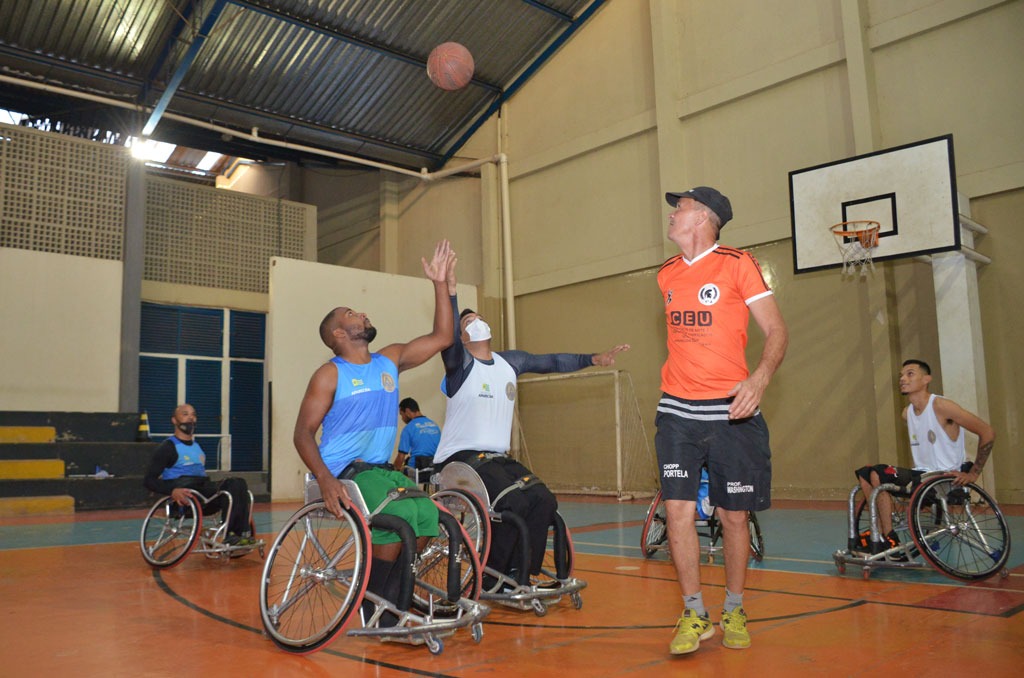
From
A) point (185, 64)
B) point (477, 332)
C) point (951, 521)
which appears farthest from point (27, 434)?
point (951, 521)

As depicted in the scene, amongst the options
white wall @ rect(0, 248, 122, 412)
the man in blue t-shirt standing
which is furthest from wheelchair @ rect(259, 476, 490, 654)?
white wall @ rect(0, 248, 122, 412)

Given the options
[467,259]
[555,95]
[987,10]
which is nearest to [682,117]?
[555,95]

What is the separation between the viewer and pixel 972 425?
432 centimetres

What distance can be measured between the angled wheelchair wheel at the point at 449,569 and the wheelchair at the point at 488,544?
0.44ft

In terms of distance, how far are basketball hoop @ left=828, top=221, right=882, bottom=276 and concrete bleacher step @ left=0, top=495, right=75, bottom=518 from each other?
9163mm

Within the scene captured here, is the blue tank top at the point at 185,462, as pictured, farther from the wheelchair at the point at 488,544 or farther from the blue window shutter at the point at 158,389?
the blue window shutter at the point at 158,389

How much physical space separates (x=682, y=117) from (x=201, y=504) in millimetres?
8475

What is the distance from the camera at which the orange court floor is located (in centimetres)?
263

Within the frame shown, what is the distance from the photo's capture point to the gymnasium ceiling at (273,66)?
1096 centimetres

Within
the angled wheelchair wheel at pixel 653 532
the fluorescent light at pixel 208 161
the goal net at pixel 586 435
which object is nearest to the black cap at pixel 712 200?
the angled wheelchair wheel at pixel 653 532

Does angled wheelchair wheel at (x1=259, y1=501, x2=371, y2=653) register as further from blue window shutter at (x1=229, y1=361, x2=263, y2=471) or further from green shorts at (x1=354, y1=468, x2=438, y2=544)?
blue window shutter at (x1=229, y1=361, x2=263, y2=471)

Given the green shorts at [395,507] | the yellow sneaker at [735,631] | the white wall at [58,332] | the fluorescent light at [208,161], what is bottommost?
the yellow sneaker at [735,631]

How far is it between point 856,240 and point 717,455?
20.1 ft

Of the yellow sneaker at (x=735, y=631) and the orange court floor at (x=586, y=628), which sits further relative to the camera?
the yellow sneaker at (x=735, y=631)
